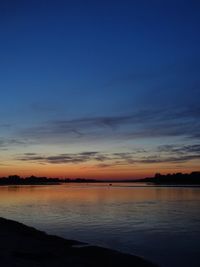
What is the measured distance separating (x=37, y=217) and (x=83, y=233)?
12.8m

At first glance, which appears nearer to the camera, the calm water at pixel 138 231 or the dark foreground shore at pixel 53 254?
the dark foreground shore at pixel 53 254

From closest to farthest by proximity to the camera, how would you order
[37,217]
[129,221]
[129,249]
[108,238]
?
[129,249]
[108,238]
[129,221]
[37,217]

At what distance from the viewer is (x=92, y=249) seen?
20.6 m

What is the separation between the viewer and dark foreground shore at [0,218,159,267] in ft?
53.9

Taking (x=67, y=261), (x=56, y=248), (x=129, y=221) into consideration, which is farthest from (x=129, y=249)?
(x=129, y=221)

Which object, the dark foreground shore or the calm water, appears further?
the calm water

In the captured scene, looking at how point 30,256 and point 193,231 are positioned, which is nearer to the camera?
point 30,256

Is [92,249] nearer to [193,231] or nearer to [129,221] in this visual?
[193,231]

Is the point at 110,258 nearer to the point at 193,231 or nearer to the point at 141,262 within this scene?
the point at 141,262

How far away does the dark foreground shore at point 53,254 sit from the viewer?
1642cm

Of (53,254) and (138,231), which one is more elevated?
(53,254)

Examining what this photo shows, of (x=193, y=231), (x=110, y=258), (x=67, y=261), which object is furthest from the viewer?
(x=193, y=231)

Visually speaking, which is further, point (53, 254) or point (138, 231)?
point (138, 231)

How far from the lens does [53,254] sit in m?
18.5
